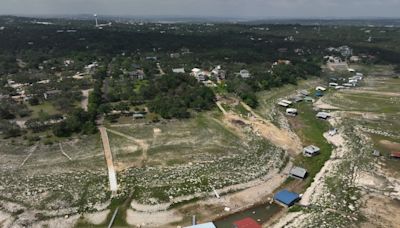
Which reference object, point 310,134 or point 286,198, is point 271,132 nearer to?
point 310,134

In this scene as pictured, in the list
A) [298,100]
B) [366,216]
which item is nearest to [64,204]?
[366,216]

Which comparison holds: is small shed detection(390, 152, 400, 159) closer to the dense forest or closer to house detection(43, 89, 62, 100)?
the dense forest

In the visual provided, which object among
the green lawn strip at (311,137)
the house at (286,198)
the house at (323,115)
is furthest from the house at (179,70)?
the house at (286,198)

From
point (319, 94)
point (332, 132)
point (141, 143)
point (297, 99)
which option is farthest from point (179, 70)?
point (332, 132)

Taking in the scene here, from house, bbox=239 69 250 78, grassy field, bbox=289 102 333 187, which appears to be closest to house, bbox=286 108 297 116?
grassy field, bbox=289 102 333 187

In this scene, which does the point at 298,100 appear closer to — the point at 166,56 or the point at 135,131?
the point at 135,131

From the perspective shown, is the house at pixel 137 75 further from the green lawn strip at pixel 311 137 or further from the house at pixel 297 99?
the green lawn strip at pixel 311 137

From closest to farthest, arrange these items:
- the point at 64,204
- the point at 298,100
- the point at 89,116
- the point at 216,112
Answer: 1. the point at 64,204
2. the point at 89,116
3. the point at 216,112
4. the point at 298,100
